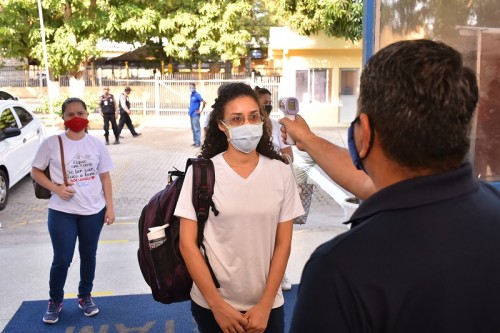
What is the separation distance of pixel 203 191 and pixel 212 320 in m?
0.62

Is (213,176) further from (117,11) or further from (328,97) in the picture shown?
(117,11)

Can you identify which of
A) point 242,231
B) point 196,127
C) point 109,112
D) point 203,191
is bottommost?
point 196,127

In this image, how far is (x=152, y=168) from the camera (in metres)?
11.9

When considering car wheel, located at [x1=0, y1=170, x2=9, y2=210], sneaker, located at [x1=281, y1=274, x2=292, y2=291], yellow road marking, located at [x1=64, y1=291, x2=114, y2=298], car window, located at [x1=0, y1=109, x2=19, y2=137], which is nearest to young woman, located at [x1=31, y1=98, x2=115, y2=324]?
yellow road marking, located at [x1=64, y1=291, x2=114, y2=298]

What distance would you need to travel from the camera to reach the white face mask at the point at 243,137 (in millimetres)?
2480

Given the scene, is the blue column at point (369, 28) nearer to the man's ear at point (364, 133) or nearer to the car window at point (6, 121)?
the man's ear at point (364, 133)

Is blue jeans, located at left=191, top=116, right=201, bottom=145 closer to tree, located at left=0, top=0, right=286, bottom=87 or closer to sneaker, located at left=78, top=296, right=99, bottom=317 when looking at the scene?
tree, located at left=0, top=0, right=286, bottom=87

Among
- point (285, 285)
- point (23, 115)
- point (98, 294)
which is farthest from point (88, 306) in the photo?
point (23, 115)

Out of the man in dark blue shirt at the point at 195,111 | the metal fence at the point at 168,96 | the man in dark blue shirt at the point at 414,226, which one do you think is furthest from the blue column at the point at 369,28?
the metal fence at the point at 168,96

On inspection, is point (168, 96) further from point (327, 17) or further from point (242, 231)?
point (242, 231)

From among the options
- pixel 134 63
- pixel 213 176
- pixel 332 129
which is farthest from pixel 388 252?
pixel 134 63

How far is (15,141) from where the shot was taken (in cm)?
902

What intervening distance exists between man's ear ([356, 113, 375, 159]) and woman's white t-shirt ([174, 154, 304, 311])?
4.05ft

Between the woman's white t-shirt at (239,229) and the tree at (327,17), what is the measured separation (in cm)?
1228
